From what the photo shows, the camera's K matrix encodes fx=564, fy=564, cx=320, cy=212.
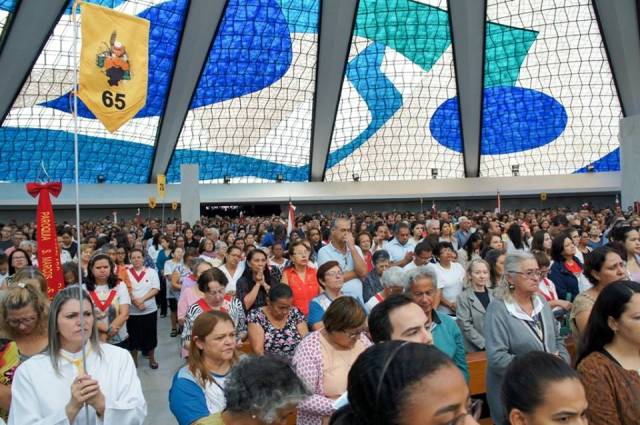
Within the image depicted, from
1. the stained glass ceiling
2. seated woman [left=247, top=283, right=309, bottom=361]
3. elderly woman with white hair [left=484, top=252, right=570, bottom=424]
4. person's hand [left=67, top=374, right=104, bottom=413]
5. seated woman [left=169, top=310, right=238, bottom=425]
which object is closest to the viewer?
person's hand [left=67, top=374, right=104, bottom=413]

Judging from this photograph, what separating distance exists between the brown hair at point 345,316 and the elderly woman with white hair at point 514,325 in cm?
106

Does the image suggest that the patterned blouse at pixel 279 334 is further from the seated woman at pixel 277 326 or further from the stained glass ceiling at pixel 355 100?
the stained glass ceiling at pixel 355 100

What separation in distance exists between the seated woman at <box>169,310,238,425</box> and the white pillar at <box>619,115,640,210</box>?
21764 mm

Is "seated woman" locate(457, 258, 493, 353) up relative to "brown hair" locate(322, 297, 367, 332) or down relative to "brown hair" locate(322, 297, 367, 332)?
down

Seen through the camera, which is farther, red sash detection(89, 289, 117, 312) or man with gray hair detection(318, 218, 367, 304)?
man with gray hair detection(318, 218, 367, 304)

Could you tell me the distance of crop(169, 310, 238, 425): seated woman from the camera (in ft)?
11.1

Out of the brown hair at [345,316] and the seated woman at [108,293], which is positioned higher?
the brown hair at [345,316]

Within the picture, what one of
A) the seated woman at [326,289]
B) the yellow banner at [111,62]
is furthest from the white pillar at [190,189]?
the yellow banner at [111,62]

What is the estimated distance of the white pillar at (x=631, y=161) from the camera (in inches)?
849

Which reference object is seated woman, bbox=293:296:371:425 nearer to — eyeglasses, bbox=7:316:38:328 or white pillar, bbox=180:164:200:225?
eyeglasses, bbox=7:316:38:328

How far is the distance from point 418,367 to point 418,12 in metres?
34.0

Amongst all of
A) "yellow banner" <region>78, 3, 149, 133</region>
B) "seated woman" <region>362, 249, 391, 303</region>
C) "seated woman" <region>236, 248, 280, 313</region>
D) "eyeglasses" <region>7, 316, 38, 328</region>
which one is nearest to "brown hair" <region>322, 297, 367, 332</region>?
"eyeglasses" <region>7, 316, 38, 328</region>

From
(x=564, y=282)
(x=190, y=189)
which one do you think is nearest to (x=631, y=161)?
(x=564, y=282)

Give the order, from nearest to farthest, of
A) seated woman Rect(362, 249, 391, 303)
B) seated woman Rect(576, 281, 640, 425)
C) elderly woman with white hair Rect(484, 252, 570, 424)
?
seated woman Rect(576, 281, 640, 425) < elderly woman with white hair Rect(484, 252, 570, 424) < seated woman Rect(362, 249, 391, 303)
